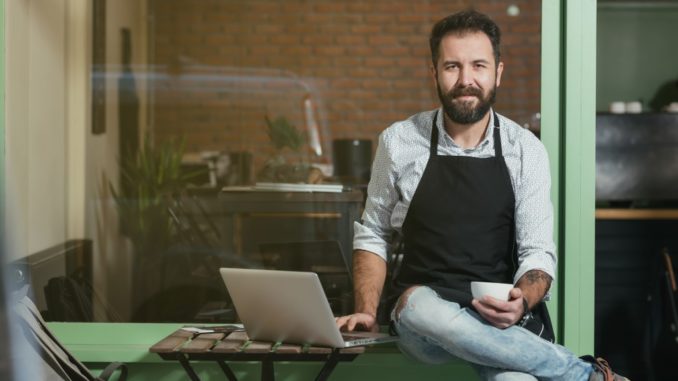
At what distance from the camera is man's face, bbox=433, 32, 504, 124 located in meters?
2.62

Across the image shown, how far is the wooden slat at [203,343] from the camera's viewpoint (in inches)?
95.3

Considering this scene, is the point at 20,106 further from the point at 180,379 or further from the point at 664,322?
the point at 664,322

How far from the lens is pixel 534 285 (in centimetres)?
246

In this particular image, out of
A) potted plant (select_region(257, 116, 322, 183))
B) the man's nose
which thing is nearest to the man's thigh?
the man's nose

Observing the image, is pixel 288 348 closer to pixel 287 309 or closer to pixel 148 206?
pixel 287 309

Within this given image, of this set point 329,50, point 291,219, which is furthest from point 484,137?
point 329,50

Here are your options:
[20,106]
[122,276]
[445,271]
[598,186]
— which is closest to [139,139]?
[122,276]

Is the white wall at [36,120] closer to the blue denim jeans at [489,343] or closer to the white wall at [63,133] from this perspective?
the white wall at [63,133]

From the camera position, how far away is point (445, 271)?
2582 millimetres

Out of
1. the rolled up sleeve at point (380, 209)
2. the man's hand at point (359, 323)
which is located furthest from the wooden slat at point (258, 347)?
the rolled up sleeve at point (380, 209)

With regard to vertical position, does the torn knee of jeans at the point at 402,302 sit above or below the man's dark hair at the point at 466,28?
below

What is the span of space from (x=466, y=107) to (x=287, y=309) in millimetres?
714

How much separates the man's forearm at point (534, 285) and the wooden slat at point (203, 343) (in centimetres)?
78

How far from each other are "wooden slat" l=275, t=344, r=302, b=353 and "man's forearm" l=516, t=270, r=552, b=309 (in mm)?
560
